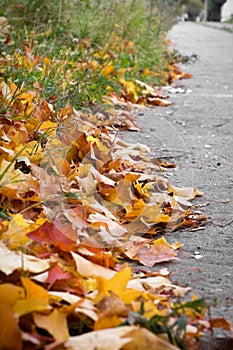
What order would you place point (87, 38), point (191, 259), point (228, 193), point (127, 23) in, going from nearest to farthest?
point (191, 259) < point (228, 193) < point (87, 38) < point (127, 23)

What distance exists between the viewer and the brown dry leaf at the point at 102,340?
1358mm

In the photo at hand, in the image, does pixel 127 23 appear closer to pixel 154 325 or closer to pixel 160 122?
pixel 160 122

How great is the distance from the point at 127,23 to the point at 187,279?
5.38 meters

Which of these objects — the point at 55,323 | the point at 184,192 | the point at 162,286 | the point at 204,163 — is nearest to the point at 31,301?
the point at 55,323

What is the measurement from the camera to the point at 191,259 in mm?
2160

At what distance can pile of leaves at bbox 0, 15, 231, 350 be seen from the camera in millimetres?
1439

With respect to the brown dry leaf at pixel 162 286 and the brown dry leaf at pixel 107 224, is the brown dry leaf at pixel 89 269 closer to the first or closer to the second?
the brown dry leaf at pixel 162 286

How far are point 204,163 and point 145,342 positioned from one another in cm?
217

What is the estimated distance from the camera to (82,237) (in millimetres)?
1992

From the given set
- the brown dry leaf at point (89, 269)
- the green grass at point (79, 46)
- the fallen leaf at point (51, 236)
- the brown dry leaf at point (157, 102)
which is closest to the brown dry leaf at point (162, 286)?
the brown dry leaf at point (89, 269)

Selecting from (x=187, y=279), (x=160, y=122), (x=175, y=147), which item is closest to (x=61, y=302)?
(x=187, y=279)

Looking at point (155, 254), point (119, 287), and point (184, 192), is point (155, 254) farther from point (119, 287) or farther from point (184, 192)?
point (184, 192)

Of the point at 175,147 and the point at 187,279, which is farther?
the point at 175,147

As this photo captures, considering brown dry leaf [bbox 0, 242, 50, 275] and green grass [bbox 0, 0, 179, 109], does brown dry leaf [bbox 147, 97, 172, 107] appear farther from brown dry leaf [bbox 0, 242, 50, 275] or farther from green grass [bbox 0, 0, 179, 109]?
brown dry leaf [bbox 0, 242, 50, 275]
